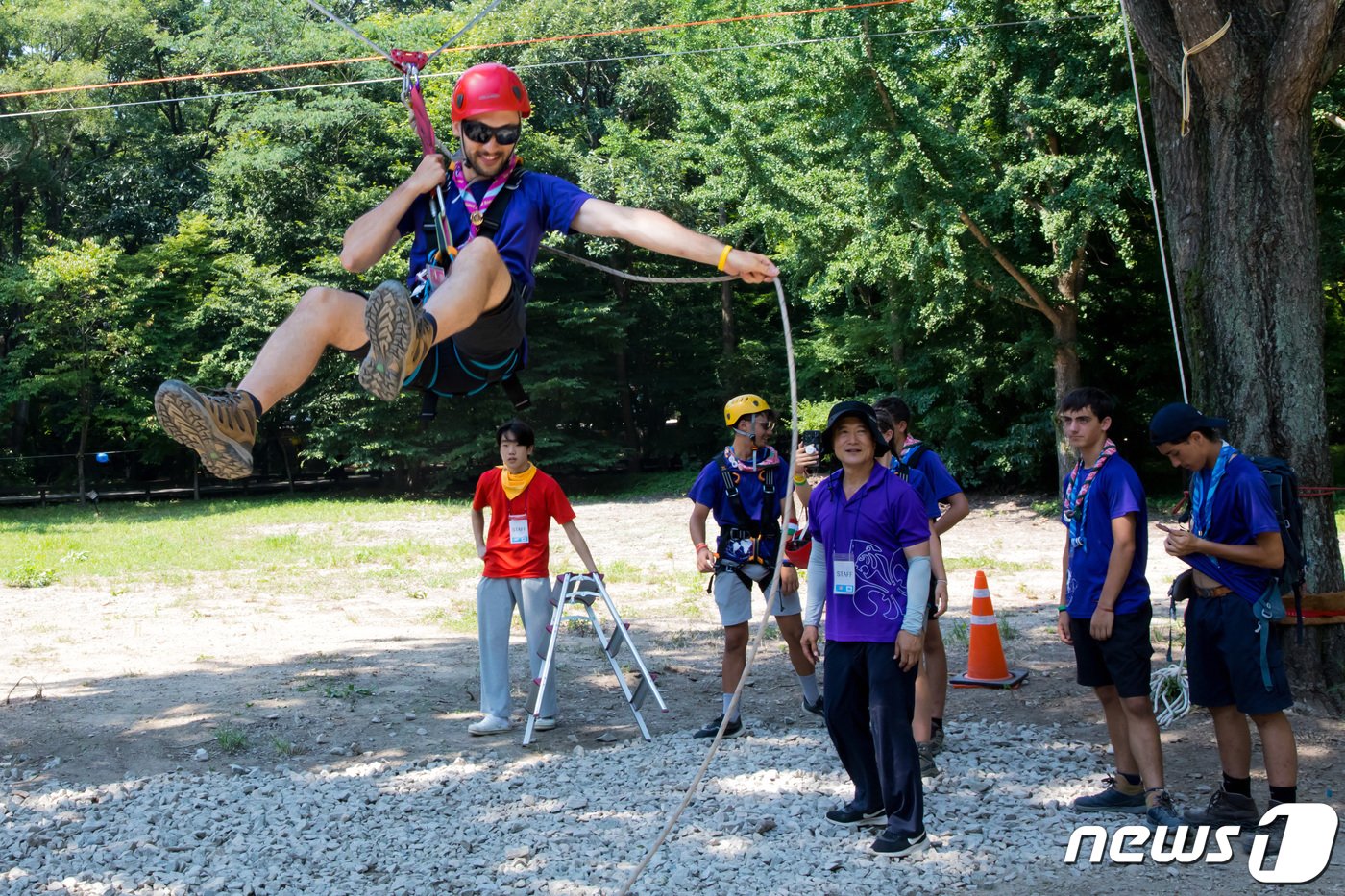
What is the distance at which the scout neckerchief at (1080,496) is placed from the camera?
4953 millimetres

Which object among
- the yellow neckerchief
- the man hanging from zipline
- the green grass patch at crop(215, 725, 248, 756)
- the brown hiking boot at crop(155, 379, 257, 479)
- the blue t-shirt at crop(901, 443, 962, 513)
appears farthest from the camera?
the yellow neckerchief

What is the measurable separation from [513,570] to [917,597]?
308 centimetres

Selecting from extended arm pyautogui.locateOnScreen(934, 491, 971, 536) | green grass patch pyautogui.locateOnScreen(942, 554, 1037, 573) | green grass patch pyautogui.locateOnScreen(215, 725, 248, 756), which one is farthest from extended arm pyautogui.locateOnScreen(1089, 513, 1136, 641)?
green grass patch pyautogui.locateOnScreen(942, 554, 1037, 573)

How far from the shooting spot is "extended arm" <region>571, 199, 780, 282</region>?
12.1ft

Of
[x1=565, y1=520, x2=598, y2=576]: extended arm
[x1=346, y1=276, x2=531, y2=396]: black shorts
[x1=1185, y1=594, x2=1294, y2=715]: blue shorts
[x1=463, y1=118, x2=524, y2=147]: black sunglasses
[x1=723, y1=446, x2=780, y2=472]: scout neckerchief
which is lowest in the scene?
[x1=1185, y1=594, x2=1294, y2=715]: blue shorts

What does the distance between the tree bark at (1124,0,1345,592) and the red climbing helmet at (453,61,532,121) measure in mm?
4047

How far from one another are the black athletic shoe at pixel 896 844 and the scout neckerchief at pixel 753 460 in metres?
2.39

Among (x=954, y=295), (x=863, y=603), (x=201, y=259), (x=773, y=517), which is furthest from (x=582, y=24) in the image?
(x=863, y=603)

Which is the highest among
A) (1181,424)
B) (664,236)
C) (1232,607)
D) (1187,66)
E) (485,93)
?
(1187,66)

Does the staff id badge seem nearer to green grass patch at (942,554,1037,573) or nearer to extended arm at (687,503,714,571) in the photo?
extended arm at (687,503,714,571)

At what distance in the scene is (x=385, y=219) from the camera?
12.7 ft

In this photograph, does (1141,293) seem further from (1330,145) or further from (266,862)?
(266,862)

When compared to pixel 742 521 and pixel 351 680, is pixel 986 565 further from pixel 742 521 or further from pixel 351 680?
pixel 351 680

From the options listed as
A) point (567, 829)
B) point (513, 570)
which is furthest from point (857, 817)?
point (513, 570)
